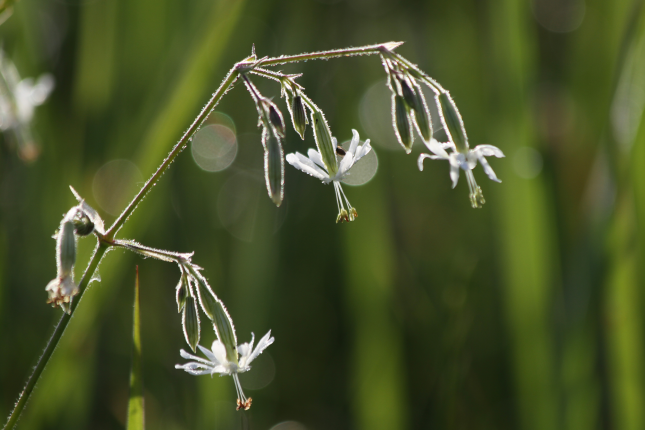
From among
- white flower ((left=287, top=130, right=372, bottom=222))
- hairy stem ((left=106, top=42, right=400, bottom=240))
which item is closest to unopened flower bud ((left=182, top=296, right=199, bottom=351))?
hairy stem ((left=106, top=42, right=400, bottom=240))

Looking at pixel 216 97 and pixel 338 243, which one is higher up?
pixel 216 97

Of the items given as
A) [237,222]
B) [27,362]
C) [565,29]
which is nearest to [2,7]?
[27,362]

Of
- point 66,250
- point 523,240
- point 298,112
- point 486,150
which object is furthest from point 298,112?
point 523,240

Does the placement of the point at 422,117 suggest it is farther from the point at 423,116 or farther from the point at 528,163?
the point at 528,163

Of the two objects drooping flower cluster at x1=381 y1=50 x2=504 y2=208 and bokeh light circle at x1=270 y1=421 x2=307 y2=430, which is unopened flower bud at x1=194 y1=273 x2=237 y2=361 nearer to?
drooping flower cluster at x1=381 y1=50 x2=504 y2=208

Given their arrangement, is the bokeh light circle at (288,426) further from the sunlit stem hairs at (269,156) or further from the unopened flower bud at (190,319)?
the unopened flower bud at (190,319)

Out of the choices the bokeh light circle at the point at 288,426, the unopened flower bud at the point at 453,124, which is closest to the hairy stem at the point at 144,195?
the unopened flower bud at the point at 453,124
